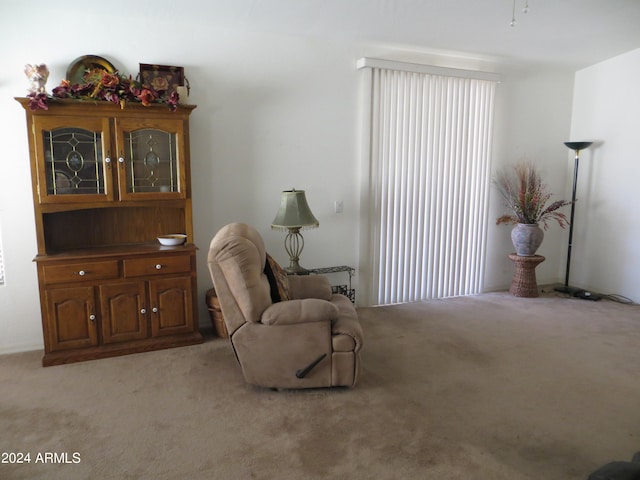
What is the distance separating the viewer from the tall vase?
15.6ft

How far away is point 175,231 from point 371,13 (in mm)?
2354

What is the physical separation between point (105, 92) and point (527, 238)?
13.8ft

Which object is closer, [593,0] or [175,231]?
[593,0]

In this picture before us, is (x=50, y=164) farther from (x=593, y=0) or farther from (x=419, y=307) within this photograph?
(x=593, y=0)

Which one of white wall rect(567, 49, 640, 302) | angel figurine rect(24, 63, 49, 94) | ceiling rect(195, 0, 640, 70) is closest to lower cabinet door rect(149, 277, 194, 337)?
angel figurine rect(24, 63, 49, 94)

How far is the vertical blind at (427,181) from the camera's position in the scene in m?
4.38

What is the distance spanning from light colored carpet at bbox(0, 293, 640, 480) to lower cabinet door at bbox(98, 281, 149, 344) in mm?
188

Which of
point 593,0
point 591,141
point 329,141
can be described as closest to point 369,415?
point 329,141

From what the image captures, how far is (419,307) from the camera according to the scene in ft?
14.8

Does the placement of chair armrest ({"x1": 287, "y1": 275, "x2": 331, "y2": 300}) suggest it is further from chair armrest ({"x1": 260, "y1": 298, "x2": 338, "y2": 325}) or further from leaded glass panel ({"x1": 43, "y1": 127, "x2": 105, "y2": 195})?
leaded glass panel ({"x1": 43, "y1": 127, "x2": 105, "y2": 195})

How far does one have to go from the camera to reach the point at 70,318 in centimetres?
311

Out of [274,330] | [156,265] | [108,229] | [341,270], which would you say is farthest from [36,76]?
[341,270]

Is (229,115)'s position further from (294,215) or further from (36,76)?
(36,76)

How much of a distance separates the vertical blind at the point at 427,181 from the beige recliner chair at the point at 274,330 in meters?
1.92
